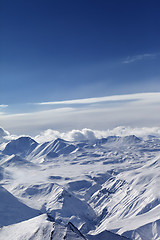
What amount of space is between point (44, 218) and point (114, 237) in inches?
1972

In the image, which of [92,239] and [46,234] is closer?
[46,234]

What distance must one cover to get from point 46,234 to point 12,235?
2364 cm

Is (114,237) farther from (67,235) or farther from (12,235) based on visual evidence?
(12,235)

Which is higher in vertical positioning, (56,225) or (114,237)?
(56,225)

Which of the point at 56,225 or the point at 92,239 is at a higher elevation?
the point at 56,225

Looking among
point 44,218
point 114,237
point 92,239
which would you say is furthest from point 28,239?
point 114,237

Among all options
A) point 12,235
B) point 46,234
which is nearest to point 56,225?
point 46,234

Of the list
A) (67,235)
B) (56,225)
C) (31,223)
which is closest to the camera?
(67,235)

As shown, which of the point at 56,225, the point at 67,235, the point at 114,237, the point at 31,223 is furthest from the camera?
the point at 114,237

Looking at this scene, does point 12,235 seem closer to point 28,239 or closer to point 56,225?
point 28,239

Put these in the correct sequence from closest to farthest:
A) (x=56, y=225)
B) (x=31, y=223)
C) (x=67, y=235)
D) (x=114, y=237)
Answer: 1. (x=67, y=235)
2. (x=56, y=225)
3. (x=31, y=223)
4. (x=114, y=237)

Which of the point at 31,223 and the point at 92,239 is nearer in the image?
the point at 31,223

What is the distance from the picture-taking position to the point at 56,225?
110375 millimetres

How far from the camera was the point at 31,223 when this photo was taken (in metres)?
123
